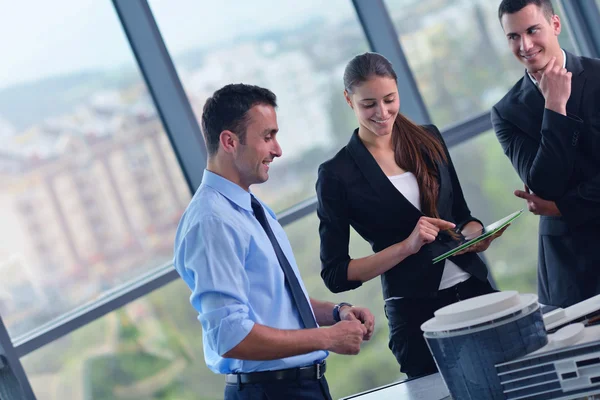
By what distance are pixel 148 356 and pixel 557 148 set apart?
6.96ft

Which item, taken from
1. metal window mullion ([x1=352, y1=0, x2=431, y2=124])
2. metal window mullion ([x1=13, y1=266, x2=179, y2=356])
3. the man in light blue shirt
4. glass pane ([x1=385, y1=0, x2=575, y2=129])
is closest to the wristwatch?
the man in light blue shirt

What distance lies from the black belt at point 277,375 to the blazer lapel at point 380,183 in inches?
22.7

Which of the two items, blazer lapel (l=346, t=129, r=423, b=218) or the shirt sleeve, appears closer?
the shirt sleeve

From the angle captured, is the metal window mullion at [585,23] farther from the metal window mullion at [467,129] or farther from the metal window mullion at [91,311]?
the metal window mullion at [91,311]

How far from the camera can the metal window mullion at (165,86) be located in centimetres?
344

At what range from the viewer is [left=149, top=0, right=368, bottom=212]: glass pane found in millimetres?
3674

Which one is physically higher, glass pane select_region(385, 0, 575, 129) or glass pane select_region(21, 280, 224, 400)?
glass pane select_region(385, 0, 575, 129)

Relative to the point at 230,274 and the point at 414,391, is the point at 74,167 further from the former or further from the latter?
the point at 414,391

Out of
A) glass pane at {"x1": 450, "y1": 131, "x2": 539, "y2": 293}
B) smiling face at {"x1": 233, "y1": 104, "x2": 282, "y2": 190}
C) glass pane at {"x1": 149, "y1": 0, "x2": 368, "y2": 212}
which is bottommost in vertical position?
glass pane at {"x1": 450, "y1": 131, "x2": 539, "y2": 293}

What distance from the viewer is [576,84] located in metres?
2.43

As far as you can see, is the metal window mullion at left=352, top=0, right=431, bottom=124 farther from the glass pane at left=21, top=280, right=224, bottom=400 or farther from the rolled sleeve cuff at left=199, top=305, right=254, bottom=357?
the rolled sleeve cuff at left=199, top=305, right=254, bottom=357

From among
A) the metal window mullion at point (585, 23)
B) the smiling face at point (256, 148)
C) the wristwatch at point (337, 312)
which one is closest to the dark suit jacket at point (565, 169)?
the wristwatch at point (337, 312)

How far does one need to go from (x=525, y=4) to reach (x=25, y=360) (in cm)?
236

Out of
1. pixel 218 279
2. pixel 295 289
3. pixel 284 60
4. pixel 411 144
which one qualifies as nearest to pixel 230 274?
pixel 218 279
